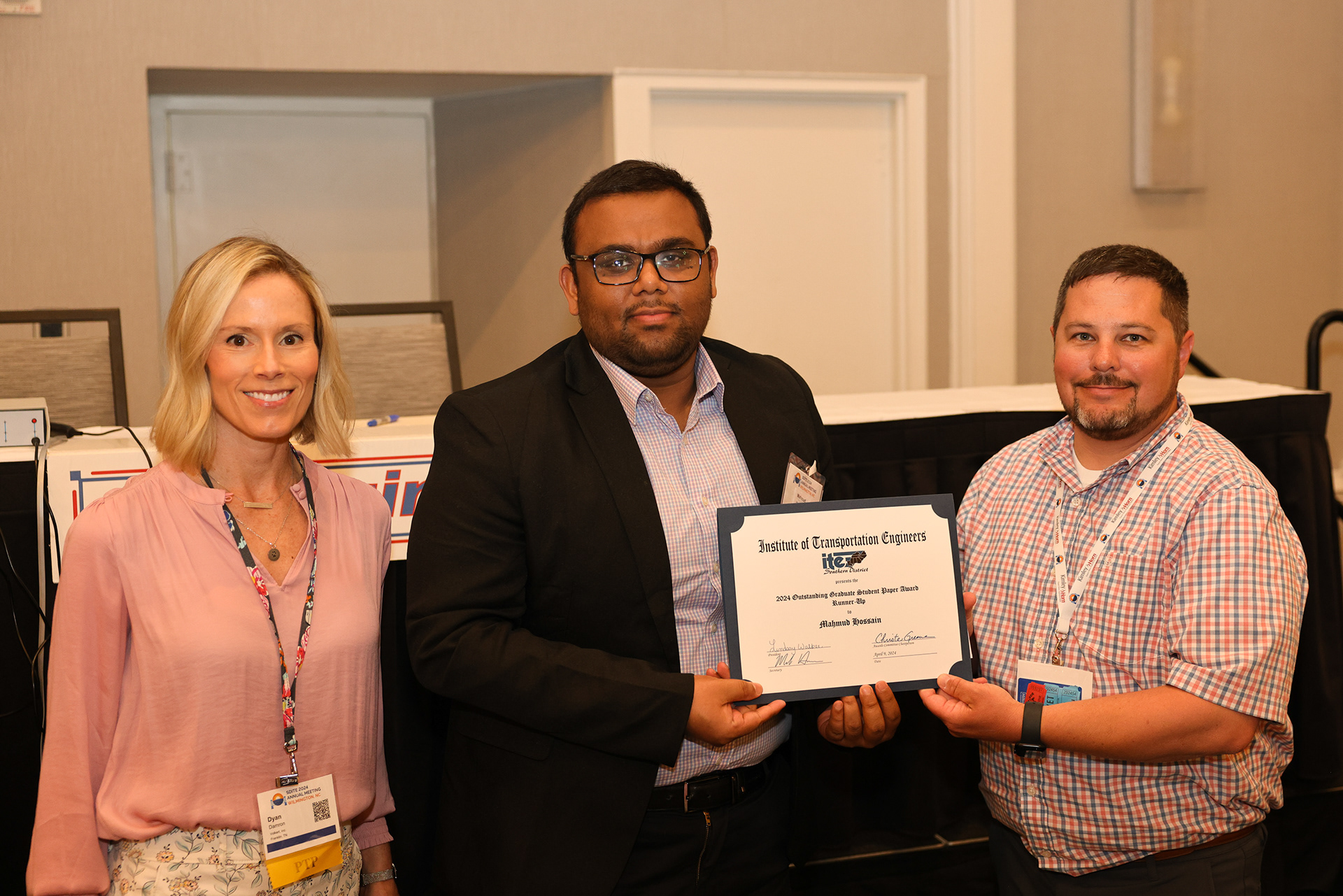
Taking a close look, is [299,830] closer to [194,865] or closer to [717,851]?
[194,865]

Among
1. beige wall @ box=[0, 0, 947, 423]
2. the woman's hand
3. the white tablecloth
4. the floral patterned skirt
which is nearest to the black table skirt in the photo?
the white tablecloth

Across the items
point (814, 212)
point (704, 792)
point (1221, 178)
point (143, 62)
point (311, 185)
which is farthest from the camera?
point (311, 185)

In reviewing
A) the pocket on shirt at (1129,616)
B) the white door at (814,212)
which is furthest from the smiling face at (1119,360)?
the white door at (814,212)

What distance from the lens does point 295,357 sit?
5.73 feet

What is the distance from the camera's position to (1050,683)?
1.75 meters

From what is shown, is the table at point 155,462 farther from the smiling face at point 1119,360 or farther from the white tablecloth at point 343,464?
the smiling face at point 1119,360

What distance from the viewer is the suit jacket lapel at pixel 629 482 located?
1720 mm

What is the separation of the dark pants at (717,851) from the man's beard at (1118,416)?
783mm

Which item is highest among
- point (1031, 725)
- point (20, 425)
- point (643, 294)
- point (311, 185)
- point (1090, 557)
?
point (311, 185)

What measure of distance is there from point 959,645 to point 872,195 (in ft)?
14.0

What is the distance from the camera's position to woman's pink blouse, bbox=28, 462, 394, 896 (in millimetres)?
1570

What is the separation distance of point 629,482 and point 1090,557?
0.75m

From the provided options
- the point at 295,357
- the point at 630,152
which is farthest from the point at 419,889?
the point at 630,152

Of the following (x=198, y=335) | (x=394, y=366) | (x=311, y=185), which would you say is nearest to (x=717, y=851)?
(x=198, y=335)
